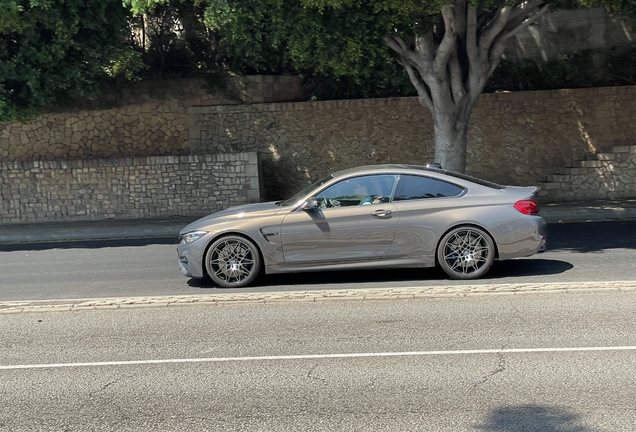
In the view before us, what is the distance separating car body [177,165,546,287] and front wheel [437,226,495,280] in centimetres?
1

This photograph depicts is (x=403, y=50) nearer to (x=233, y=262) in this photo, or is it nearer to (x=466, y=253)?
(x=466, y=253)

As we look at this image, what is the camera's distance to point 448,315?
27.5 ft

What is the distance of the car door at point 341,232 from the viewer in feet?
33.0

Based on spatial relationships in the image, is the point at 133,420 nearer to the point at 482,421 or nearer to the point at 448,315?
the point at 482,421

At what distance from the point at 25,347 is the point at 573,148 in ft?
52.8

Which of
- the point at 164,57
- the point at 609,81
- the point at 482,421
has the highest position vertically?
the point at 164,57

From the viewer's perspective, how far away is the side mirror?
1013 centimetres

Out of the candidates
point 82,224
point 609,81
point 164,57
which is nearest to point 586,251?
point 609,81

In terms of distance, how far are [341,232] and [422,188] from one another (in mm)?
1227

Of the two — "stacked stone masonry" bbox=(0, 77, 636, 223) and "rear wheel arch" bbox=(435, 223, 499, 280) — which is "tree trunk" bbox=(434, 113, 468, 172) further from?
"rear wheel arch" bbox=(435, 223, 499, 280)

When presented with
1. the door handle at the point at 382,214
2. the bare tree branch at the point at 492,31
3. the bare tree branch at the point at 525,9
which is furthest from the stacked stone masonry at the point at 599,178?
the door handle at the point at 382,214

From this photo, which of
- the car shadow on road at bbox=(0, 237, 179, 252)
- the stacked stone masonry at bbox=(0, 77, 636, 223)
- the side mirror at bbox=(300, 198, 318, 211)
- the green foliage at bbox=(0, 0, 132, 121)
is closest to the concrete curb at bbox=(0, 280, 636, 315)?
the side mirror at bbox=(300, 198, 318, 211)

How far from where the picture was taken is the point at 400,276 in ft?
35.0

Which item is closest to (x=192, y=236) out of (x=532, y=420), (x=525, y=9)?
(x=532, y=420)
